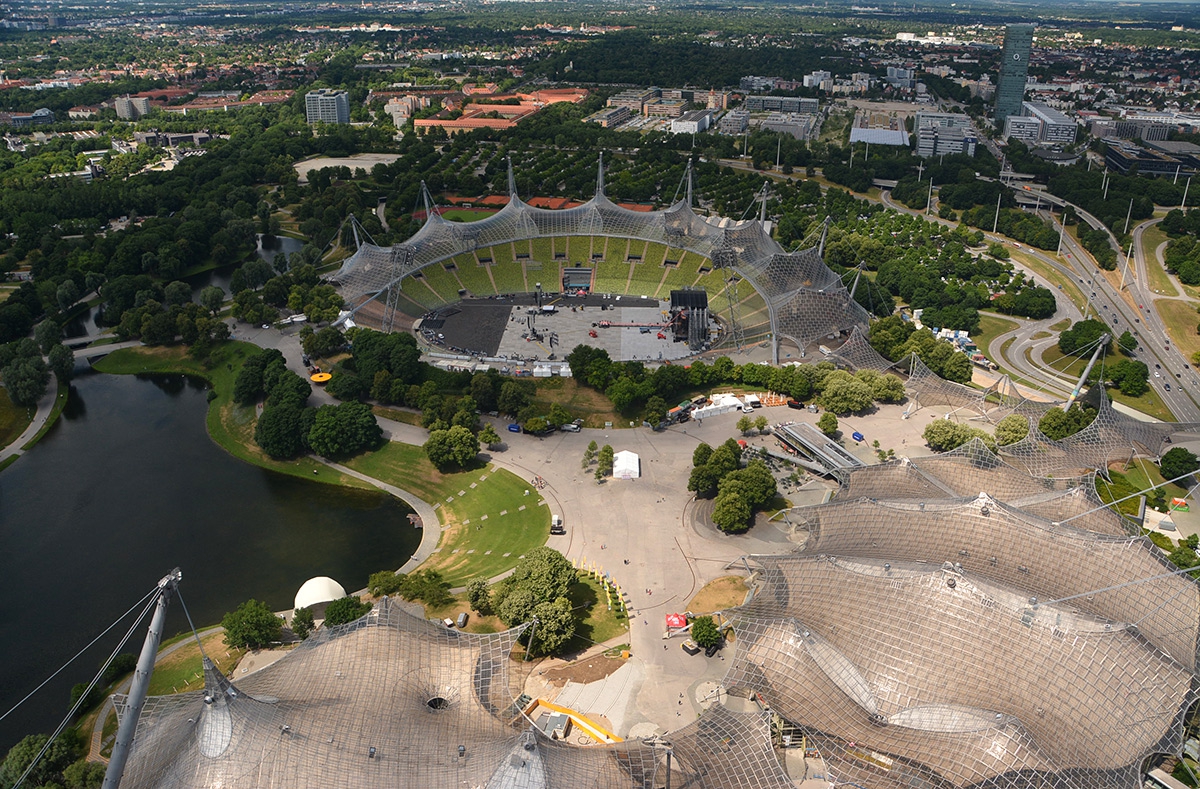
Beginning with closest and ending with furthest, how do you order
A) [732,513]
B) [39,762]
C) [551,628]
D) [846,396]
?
[39,762] → [551,628] → [732,513] → [846,396]

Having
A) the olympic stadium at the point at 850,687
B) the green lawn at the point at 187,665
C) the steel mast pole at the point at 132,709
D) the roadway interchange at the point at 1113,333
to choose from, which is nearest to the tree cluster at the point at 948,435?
the olympic stadium at the point at 850,687

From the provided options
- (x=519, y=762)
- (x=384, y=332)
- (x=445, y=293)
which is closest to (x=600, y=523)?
(x=519, y=762)

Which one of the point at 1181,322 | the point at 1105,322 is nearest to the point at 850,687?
the point at 1105,322

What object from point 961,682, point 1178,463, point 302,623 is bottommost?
point 302,623

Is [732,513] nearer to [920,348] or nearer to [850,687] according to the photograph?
[850,687]

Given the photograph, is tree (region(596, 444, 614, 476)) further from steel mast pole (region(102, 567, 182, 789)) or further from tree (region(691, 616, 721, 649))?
steel mast pole (region(102, 567, 182, 789))

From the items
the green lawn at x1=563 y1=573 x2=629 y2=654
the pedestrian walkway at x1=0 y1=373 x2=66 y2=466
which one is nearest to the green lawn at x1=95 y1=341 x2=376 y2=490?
the pedestrian walkway at x1=0 y1=373 x2=66 y2=466
